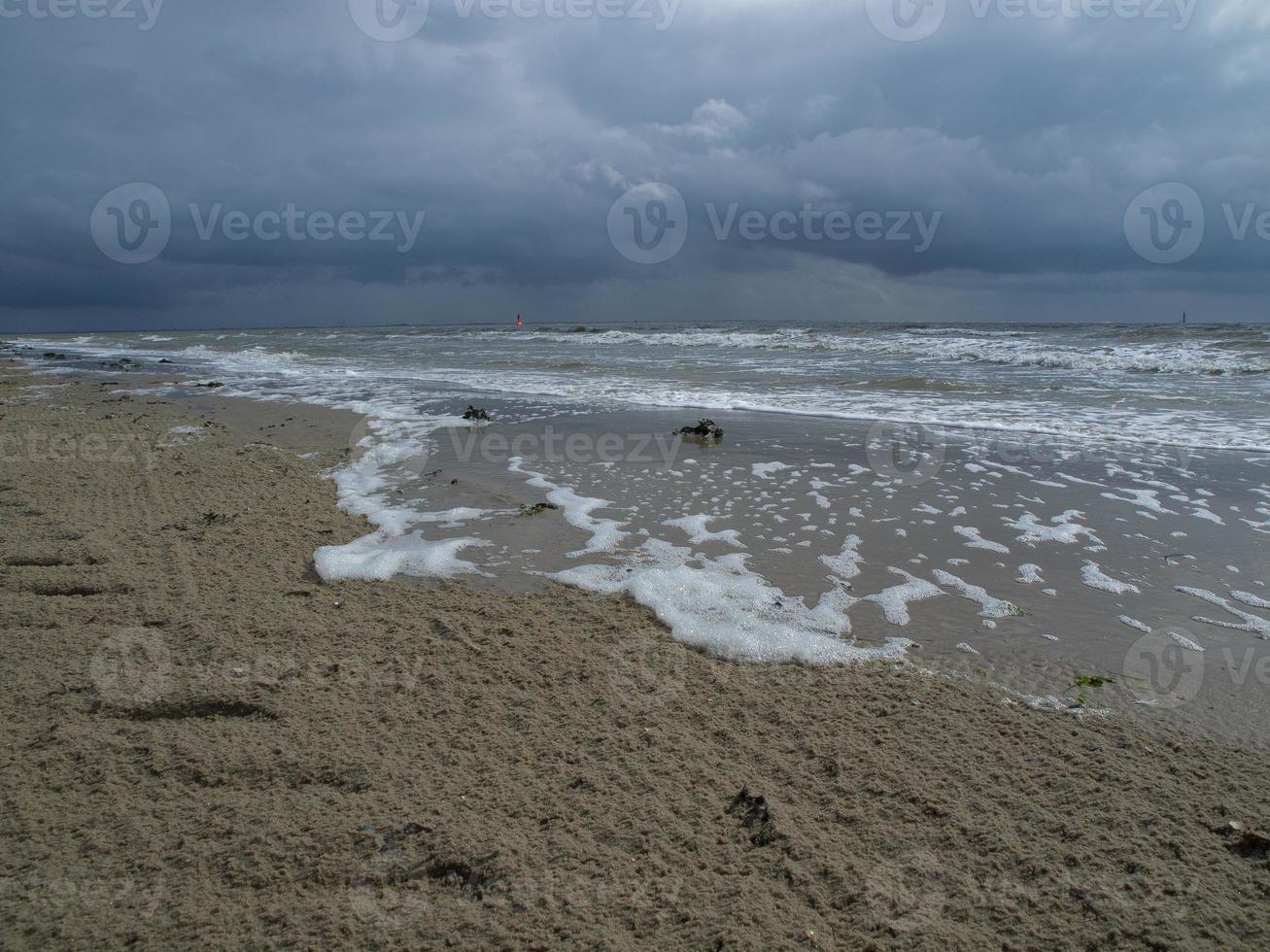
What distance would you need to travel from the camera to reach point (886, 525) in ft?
17.3

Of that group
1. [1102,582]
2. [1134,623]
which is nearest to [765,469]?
[1102,582]

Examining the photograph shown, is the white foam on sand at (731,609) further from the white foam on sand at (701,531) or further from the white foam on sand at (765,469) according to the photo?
the white foam on sand at (765,469)

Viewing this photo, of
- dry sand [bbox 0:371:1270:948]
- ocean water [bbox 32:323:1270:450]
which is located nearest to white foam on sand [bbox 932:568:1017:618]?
dry sand [bbox 0:371:1270:948]

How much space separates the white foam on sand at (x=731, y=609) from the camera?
11.1ft

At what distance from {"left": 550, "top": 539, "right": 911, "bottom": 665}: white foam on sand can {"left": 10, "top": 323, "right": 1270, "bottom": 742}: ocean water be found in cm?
2

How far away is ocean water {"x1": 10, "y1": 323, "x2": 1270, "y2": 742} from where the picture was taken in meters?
3.44

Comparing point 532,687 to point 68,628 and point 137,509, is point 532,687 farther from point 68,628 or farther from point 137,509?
point 137,509

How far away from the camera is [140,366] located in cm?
2233

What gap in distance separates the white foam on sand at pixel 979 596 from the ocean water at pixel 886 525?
23 millimetres

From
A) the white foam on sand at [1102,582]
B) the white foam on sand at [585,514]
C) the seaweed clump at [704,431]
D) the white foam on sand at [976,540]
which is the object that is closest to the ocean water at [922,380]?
the seaweed clump at [704,431]

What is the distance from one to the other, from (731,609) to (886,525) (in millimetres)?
2037

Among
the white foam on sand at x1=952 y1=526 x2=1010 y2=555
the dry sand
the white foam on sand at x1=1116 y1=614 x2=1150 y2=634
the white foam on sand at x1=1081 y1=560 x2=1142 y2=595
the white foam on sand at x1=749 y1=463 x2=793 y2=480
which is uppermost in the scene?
the white foam on sand at x1=749 y1=463 x2=793 y2=480

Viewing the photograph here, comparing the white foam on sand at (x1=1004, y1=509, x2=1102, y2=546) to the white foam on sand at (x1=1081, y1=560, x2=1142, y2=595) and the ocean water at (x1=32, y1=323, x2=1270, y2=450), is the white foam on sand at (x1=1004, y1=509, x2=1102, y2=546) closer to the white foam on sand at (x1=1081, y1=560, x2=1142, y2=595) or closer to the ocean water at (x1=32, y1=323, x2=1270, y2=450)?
the white foam on sand at (x1=1081, y1=560, x2=1142, y2=595)

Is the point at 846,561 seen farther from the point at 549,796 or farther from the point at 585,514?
the point at 549,796
